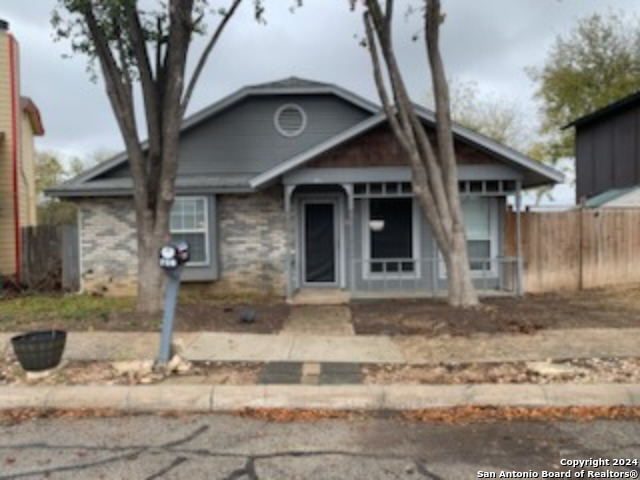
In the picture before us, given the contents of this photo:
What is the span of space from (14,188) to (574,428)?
614 inches

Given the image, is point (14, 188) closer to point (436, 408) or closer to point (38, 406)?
point (38, 406)

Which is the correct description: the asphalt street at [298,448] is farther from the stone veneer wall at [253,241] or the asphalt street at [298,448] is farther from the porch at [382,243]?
the stone veneer wall at [253,241]

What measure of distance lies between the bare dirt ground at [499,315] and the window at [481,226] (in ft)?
5.04

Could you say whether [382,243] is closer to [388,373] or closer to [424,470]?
[388,373]

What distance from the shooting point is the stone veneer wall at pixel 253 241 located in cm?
1498

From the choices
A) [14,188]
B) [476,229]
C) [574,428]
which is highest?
[14,188]

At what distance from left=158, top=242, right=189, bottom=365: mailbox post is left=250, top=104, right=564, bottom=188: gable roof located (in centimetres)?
614

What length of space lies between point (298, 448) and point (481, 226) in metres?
10.5

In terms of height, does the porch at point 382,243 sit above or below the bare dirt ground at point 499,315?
above

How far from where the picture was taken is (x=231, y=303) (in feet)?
43.3

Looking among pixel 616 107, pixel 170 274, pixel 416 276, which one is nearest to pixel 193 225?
pixel 416 276

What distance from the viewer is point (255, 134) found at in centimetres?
1585

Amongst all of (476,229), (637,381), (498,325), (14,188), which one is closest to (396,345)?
(498,325)

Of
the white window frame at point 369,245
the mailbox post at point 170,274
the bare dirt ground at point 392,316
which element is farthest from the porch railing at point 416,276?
the mailbox post at point 170,274
